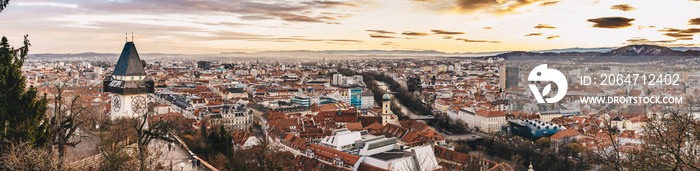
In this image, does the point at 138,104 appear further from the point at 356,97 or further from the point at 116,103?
the point at 356,97

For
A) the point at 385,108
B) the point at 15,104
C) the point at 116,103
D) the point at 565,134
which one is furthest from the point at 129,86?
the point at 385,108

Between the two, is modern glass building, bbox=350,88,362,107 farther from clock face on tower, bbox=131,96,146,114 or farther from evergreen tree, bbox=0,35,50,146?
evergreen tree, bbox=0,35,50,146

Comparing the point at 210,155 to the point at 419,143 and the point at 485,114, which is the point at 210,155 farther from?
the point at 485,114

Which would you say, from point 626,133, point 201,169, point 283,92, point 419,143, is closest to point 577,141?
point 626,133

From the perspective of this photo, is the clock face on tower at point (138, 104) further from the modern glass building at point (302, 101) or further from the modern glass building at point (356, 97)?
the modern glass building at point (356, 97)

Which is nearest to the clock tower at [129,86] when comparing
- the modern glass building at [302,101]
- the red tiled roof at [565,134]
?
the red tiled roof at [565,134]

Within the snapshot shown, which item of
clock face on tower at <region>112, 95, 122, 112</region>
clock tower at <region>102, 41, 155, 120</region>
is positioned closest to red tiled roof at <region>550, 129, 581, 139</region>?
clock tower at <region>102, 41, 155, 120</region>
